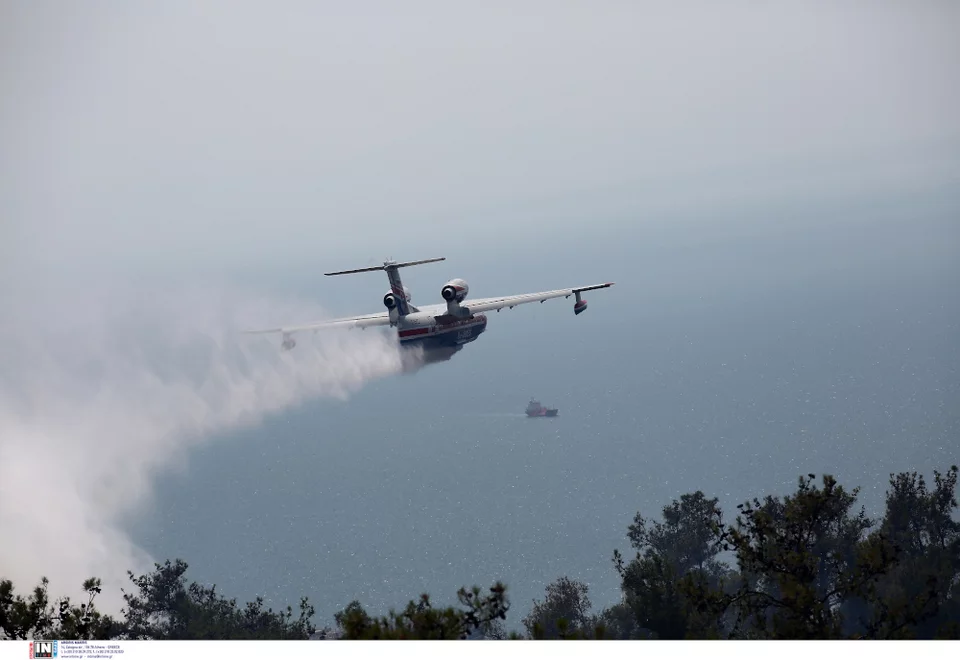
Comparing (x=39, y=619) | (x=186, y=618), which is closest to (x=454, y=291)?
(x=39, y=619)

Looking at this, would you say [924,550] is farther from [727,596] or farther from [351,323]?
[351,323]

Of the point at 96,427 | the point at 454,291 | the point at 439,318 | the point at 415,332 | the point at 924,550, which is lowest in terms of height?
the point at 924,550

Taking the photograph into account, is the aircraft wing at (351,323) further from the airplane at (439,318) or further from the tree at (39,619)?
the tree at (39,619)

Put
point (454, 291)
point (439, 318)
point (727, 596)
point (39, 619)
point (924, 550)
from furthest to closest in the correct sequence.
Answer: point (924, 550), point (439, 318), point (454, 291), point (39, 619), point (727, 596)

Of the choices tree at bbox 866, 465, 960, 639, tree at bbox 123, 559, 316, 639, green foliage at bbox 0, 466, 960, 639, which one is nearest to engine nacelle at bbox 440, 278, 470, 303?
green foliage at bbox 0, 466, 960, 639

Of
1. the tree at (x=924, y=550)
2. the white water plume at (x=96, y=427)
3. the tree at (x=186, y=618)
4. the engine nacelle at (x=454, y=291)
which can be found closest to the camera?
the tree at (x=924, y=550)

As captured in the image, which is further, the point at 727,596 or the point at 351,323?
the point at 351,323

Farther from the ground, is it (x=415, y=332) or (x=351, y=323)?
(x=351, y=323)

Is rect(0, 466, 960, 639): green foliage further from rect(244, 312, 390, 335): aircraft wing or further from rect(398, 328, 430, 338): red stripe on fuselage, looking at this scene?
rect(244, 312, 390, 335): aircraft wing

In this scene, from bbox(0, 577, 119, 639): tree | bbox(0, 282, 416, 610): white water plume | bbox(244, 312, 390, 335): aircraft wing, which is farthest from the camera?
bbox(0, 282, 416, 610): white water plume

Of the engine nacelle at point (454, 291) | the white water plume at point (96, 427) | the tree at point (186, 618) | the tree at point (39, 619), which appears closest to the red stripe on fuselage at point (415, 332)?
the engine nacelle at point (454, 291)
